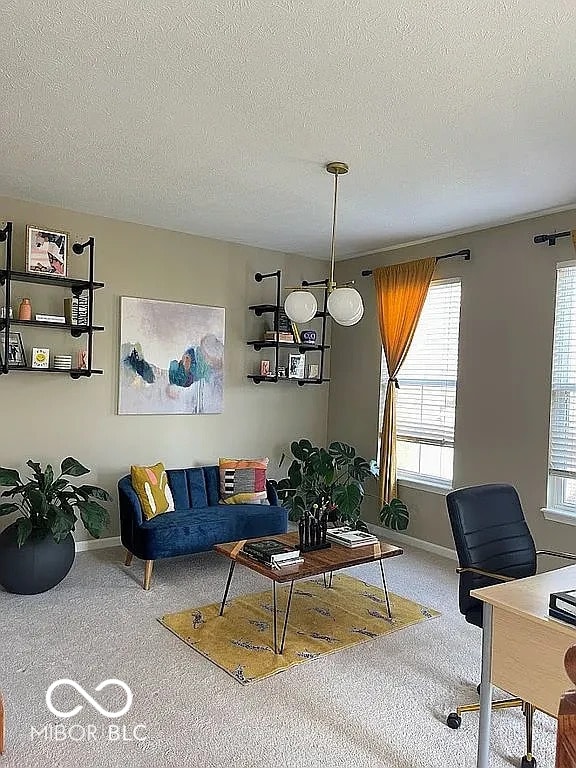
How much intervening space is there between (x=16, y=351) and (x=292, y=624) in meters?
2.76

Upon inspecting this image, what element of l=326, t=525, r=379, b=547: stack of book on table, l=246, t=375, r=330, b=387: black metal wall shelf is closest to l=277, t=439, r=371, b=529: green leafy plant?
l=246, t=375, r=330, b=387: black metal wall shelf

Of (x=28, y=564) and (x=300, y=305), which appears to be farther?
(x=28, y=564)

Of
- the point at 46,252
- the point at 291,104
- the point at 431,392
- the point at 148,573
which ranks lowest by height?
the point at 148,573

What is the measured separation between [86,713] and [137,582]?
1655 millimetres

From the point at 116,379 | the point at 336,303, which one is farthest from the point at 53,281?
the point at 336,303

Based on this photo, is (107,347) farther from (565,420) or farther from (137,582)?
(565,420)

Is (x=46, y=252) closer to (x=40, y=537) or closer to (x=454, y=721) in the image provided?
(x=40, y=537)

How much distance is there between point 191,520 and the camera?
4473mm

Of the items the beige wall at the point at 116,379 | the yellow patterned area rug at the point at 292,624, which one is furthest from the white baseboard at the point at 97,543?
the yellow patterned area rug at the point at 292,624

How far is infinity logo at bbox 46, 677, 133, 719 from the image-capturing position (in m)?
2.67

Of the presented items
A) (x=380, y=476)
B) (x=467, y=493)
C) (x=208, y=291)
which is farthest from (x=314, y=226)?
(x=467, y=493)

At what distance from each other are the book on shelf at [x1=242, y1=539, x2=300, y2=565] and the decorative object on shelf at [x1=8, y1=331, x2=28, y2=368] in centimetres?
220

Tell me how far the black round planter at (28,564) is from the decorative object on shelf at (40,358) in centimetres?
124

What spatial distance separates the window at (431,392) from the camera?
17.3 ft
